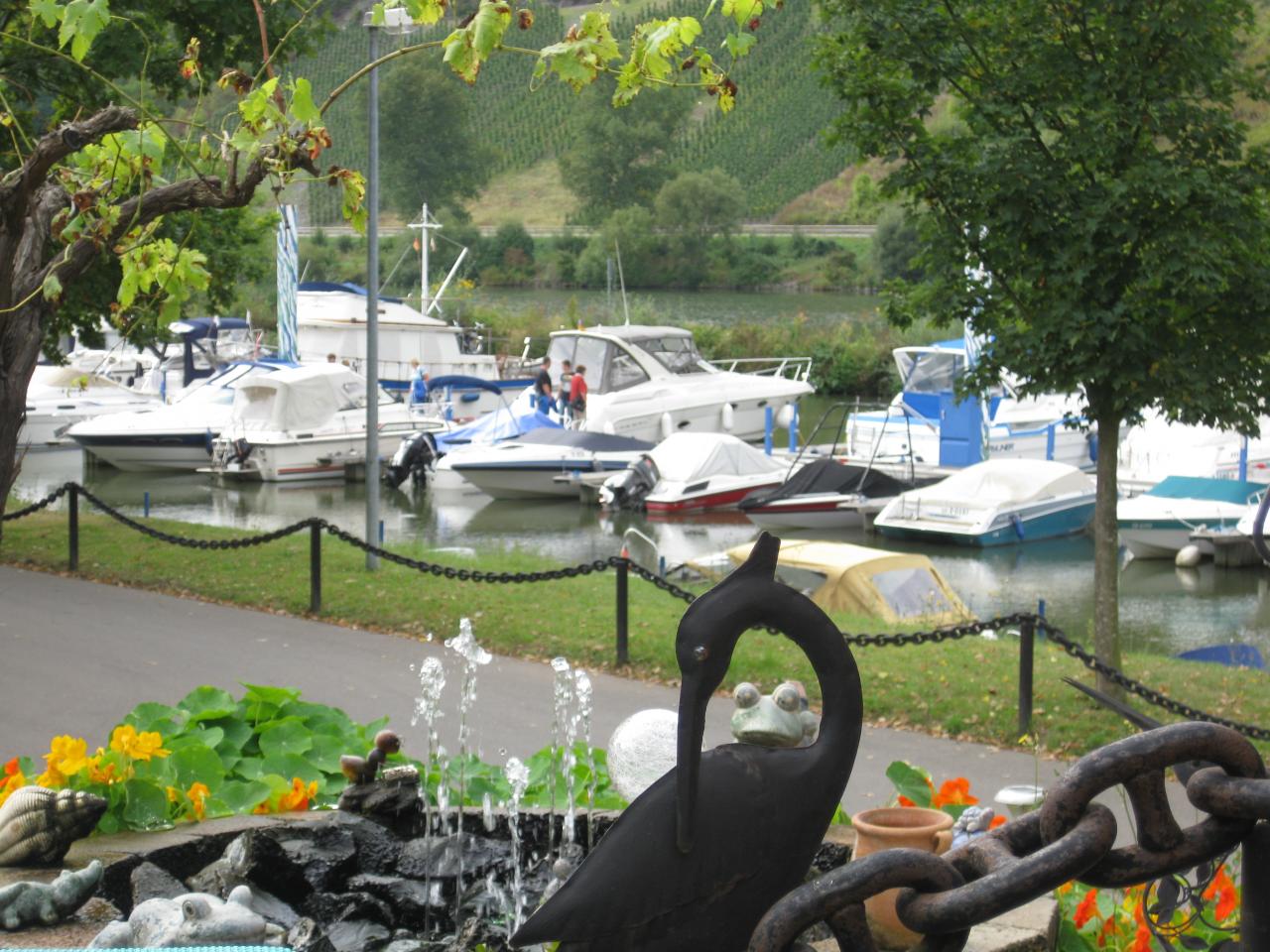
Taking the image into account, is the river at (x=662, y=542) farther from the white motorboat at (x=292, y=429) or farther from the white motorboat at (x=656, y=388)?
the white motorboat at (x=656, y=388)

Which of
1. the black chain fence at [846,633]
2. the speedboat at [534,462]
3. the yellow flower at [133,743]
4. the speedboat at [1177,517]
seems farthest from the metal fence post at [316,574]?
the speedboat at [534,462]

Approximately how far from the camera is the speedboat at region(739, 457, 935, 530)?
82.4 ft


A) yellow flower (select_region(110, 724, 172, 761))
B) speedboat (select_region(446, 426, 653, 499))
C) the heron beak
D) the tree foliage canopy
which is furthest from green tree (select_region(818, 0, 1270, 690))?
speedboat (select_region(446, 426, 653, 499))

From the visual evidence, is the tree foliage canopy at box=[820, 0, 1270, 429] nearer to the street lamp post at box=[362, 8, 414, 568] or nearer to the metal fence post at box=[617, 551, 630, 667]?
the metal fence post at box=[617, 551, 630, 667]

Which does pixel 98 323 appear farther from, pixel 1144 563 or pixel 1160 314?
pixel 1144 563

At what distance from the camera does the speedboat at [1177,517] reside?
72.7 ft

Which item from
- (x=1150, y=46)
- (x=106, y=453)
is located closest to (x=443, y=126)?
(x=106, y=453)

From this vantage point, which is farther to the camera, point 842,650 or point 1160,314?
point 1160,314

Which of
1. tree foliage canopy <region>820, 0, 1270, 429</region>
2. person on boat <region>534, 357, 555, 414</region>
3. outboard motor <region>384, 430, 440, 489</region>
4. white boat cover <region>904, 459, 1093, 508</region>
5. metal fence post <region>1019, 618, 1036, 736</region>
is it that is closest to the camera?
tree foliage canopy <region>820, 0, 1270, 429</region>

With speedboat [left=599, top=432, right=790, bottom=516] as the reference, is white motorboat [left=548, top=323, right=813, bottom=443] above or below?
above

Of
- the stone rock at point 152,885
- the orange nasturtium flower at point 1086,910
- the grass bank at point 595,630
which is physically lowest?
the grass bank at point 595,630

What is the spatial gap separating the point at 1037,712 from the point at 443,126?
92317 mm

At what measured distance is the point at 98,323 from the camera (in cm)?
1694

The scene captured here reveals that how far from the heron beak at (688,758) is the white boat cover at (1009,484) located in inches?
855
